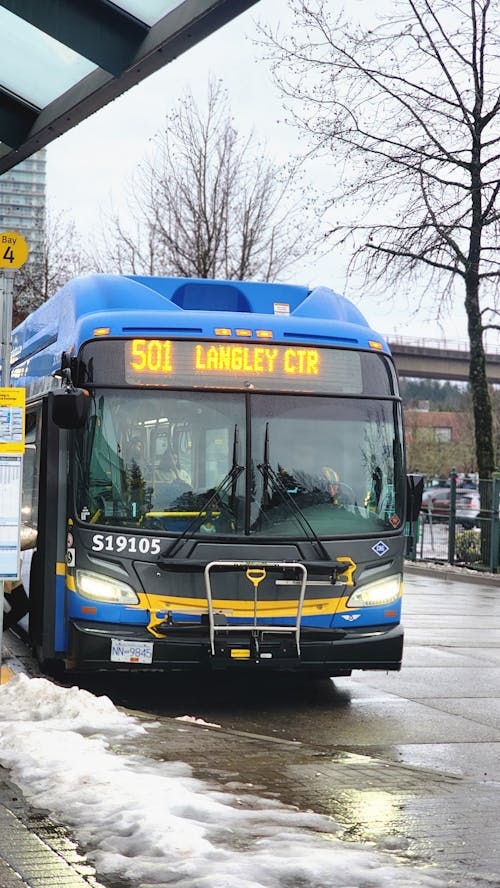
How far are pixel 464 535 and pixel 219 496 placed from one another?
704 inches

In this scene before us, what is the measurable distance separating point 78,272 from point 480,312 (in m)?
18.1

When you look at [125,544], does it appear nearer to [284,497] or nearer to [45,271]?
[284,497]

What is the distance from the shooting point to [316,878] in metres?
4.69

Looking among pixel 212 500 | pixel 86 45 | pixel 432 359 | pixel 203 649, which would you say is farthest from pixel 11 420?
pixel 432 359

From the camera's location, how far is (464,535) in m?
26.0

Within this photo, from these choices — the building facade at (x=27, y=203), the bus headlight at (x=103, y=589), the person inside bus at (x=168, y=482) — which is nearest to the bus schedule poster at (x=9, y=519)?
the bus headlight at (x=103, y=589)

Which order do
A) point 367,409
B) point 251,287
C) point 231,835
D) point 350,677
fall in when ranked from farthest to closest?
point 350,677
point 251,287
point 367,409
point 231,835

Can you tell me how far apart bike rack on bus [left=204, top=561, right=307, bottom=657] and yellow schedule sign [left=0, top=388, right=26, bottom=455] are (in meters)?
1.62

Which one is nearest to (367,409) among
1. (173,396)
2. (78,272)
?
(173,396)

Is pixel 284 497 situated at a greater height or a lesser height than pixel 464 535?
greater

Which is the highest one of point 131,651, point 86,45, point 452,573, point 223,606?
point 86,45

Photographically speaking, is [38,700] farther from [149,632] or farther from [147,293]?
[147,293]

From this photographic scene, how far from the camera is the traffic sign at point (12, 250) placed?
852 cm

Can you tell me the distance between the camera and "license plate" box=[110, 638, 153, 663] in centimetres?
860
